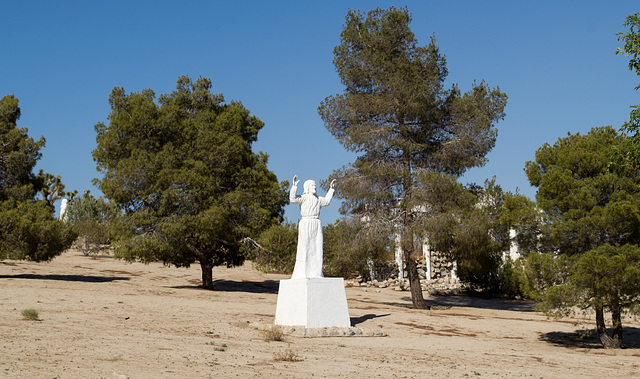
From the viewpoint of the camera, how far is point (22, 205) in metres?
24.0

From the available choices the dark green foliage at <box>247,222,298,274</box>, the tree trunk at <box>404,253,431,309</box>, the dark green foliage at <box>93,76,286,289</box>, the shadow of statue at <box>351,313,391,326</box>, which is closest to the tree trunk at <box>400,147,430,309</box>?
the tree trunk at <box>404,253,431,309</box>


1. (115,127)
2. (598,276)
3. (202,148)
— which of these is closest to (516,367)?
(598,276)

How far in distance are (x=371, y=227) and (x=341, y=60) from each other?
7.04m

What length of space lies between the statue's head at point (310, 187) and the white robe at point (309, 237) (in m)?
0.09

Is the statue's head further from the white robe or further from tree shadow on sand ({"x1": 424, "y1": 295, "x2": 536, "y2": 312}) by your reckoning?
tree shadow on sand ({"x1": 424, "y1": 295, "x2": 536, "y2": 312})

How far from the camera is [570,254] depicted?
14.5 m

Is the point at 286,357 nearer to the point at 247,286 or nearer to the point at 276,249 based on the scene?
the point at 276,249

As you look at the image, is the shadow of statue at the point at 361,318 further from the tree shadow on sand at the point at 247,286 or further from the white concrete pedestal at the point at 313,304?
the tree shadow on sand at the point at 247,286

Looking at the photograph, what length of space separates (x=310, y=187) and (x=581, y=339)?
9.54 m

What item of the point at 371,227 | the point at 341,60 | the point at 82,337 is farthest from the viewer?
the point at 341,60

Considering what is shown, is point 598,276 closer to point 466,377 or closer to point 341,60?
point 466,377

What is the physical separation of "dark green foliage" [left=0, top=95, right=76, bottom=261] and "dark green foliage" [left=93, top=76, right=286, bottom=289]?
9.07 feet

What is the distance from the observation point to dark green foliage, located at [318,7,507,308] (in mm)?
21688

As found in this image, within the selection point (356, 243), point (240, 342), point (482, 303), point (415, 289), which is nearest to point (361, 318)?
point (356, 243)
